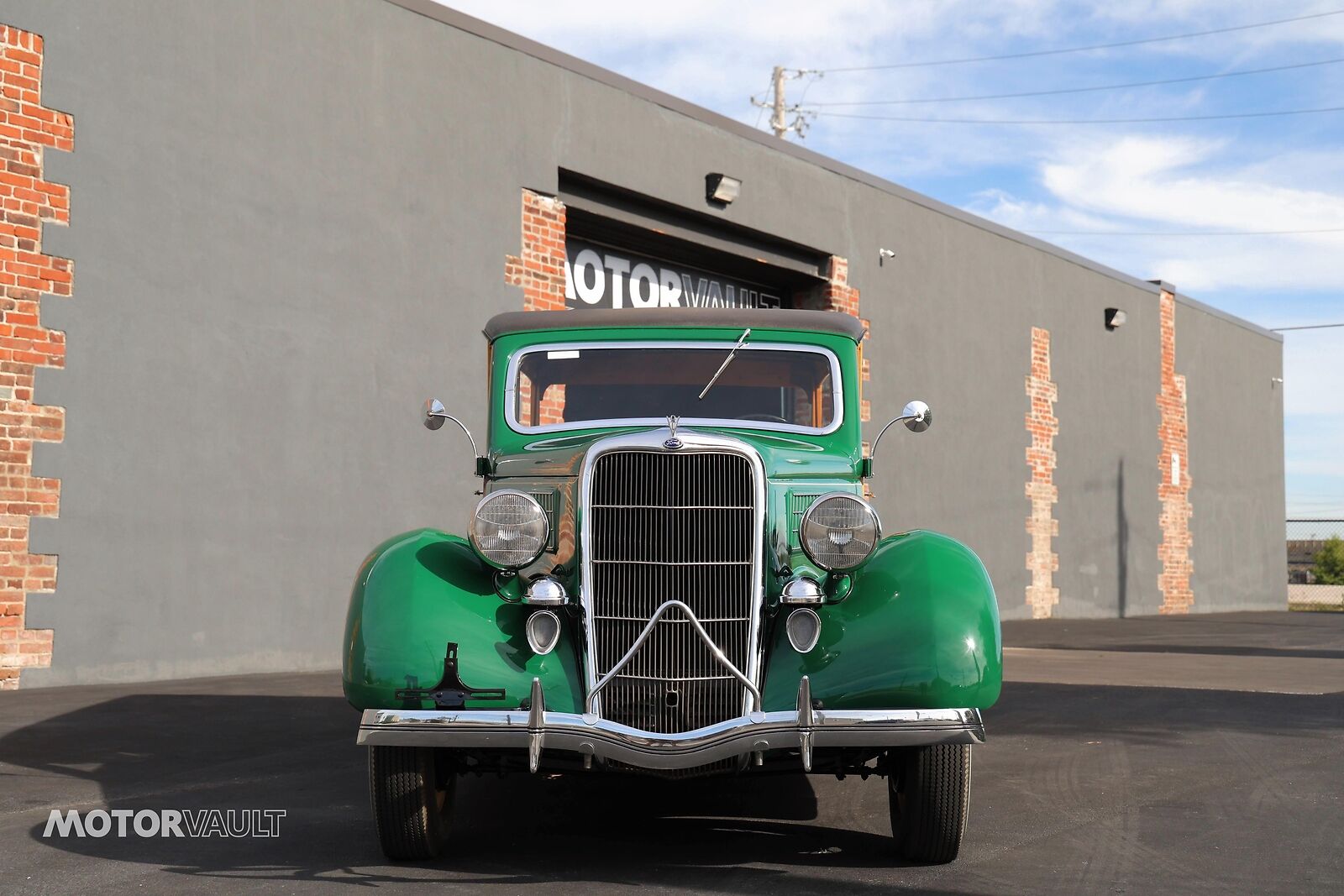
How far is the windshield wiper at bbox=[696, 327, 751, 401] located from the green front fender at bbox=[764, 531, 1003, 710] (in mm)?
1285

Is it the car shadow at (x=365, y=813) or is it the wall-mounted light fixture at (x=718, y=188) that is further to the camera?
the wall-mounted light fixture at (x=718, y=188)

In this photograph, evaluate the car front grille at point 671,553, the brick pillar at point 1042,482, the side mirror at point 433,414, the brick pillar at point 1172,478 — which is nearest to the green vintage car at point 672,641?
the car front grille at point 671,553

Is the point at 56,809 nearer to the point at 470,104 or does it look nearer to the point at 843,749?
the point at 843,749

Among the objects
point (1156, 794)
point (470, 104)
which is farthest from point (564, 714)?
point (470, 104)

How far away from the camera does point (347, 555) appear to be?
11375mm

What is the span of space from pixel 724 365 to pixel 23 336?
5954 mm

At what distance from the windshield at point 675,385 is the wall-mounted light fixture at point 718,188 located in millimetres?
9381

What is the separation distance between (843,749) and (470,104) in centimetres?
943

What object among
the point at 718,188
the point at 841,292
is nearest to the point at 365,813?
the point at 718,188

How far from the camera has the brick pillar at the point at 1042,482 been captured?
20.5m

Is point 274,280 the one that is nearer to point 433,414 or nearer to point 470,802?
point 433,414

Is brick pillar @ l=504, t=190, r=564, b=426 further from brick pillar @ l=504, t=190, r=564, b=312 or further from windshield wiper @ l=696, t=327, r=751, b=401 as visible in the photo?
windshield wiper @ l=696, t=327, r=751, b=401

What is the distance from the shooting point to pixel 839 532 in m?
4.64

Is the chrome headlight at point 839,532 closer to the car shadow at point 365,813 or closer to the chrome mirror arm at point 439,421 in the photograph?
the car shadow at point 365,813
